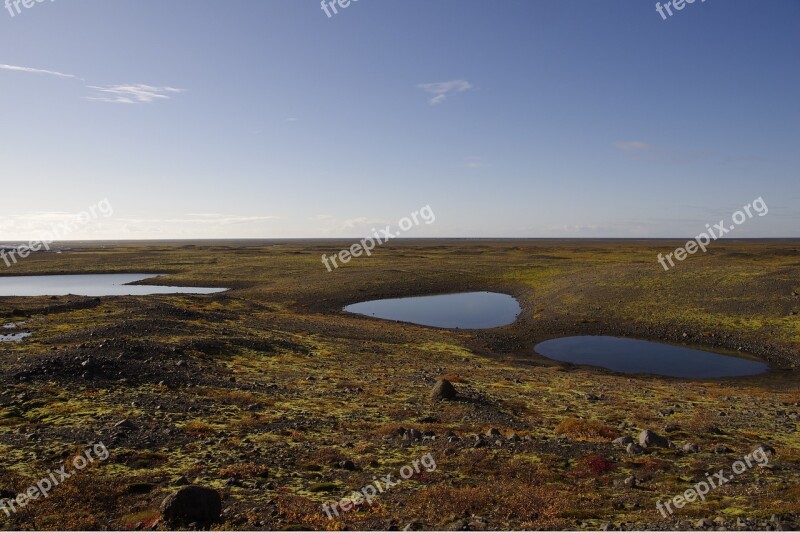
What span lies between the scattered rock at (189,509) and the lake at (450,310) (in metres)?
47.8

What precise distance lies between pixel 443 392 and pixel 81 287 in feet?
317

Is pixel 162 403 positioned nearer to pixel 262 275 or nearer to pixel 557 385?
pixel 557 385

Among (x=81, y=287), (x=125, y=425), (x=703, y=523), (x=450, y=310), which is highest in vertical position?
(x=81, y=287)

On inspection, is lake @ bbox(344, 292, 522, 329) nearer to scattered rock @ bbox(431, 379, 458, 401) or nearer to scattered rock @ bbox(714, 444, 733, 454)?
scattered rock @ bbox(431, 379, 458, 401)

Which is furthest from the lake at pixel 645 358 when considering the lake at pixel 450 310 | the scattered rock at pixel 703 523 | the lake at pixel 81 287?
the lake at pixel 81 287

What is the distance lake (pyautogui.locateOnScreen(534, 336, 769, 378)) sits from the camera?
38219 millimetres

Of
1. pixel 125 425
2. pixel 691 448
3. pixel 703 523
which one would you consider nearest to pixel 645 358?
pixel 691 448

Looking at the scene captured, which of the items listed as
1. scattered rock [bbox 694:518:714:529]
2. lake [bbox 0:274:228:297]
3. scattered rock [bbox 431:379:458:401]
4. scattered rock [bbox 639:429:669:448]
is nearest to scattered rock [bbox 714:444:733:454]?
scattered rock [bbox 639:429:669:448]

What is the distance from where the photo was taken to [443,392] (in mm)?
24953

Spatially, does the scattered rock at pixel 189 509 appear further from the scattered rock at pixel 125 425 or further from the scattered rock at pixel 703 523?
the scattered rock at pixel 703 523

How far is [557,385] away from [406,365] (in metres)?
11.1

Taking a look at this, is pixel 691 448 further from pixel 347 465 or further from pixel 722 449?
pixel 347 465

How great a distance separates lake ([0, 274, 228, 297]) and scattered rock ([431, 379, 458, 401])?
229 ft

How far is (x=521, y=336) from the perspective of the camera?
5144cm
